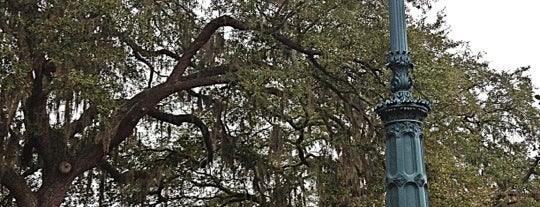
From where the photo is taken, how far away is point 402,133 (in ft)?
11.7

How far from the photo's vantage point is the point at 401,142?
3549 mm

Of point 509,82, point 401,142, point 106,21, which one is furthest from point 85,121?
point 509,82

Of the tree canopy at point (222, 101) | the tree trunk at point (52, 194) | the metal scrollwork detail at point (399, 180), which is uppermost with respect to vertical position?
the tree canopy at point (222, 101)

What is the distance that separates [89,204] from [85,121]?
12.5 feet

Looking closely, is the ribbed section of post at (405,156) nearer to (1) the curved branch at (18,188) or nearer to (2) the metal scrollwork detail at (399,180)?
(2) the metal scrollwork detail at (399,180)

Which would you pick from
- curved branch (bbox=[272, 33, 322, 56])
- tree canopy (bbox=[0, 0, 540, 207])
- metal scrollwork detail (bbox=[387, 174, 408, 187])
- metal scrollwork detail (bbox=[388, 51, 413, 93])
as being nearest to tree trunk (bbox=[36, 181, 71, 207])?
tree canopy (bbox=[0, 0, 540, 207])

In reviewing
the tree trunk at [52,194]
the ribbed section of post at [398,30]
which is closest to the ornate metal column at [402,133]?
the ribbed section of post at [398,30]

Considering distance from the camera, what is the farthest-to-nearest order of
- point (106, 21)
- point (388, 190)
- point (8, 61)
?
1. point (106, 21)
2. point (8, 61)
3. point (388, 190)

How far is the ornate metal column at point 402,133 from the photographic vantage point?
3.42 m

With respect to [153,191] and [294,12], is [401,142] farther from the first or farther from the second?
[153,191]

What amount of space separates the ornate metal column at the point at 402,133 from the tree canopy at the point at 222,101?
18.2 ft

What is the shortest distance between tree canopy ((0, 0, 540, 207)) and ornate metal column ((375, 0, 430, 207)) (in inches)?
219

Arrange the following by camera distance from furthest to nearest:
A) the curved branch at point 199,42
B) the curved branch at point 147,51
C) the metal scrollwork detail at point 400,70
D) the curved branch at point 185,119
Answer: the curved branch at point 185,119, the curved branch at point 199,42, the curved branch at point 147,51, the metal scrollwork detail at point 400,70

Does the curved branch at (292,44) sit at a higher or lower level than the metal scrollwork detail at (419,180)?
higher
